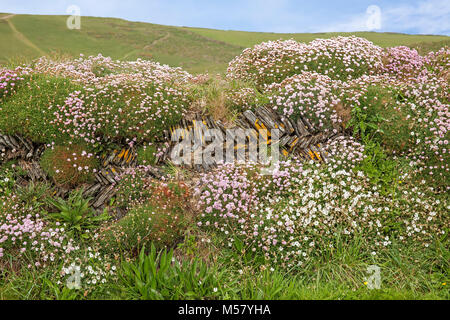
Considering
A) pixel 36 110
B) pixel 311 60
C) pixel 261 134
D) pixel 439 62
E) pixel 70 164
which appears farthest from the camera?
pixel 439 62

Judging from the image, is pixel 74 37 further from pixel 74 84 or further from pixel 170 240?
pixel 170 240

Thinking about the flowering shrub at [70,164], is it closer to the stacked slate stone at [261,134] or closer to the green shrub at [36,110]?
the green shrub at [36,110]

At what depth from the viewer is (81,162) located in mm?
6844

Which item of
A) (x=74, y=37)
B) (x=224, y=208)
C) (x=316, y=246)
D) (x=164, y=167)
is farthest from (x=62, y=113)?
(x=74, y=37)

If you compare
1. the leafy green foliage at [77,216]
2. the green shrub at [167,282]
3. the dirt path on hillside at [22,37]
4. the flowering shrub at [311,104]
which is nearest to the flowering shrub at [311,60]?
the flowering shrub at [311,104]

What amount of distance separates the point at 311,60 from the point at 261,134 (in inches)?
156

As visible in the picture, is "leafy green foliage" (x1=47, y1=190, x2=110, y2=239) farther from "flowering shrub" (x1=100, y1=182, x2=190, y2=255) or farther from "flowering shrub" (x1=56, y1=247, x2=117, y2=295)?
"flowering shrub" (x1=56, y1=247, x2=117, y2=295)

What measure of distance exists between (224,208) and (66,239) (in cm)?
301

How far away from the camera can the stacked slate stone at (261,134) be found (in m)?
6.87

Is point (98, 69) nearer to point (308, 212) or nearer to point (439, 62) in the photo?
point (308, 212)

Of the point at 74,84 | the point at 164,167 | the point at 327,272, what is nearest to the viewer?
the point at 327,272

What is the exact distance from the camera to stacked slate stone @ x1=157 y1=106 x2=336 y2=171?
6.87 m

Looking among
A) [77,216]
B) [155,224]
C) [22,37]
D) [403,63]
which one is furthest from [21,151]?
[22,37]

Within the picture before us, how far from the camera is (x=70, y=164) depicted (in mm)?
6789
